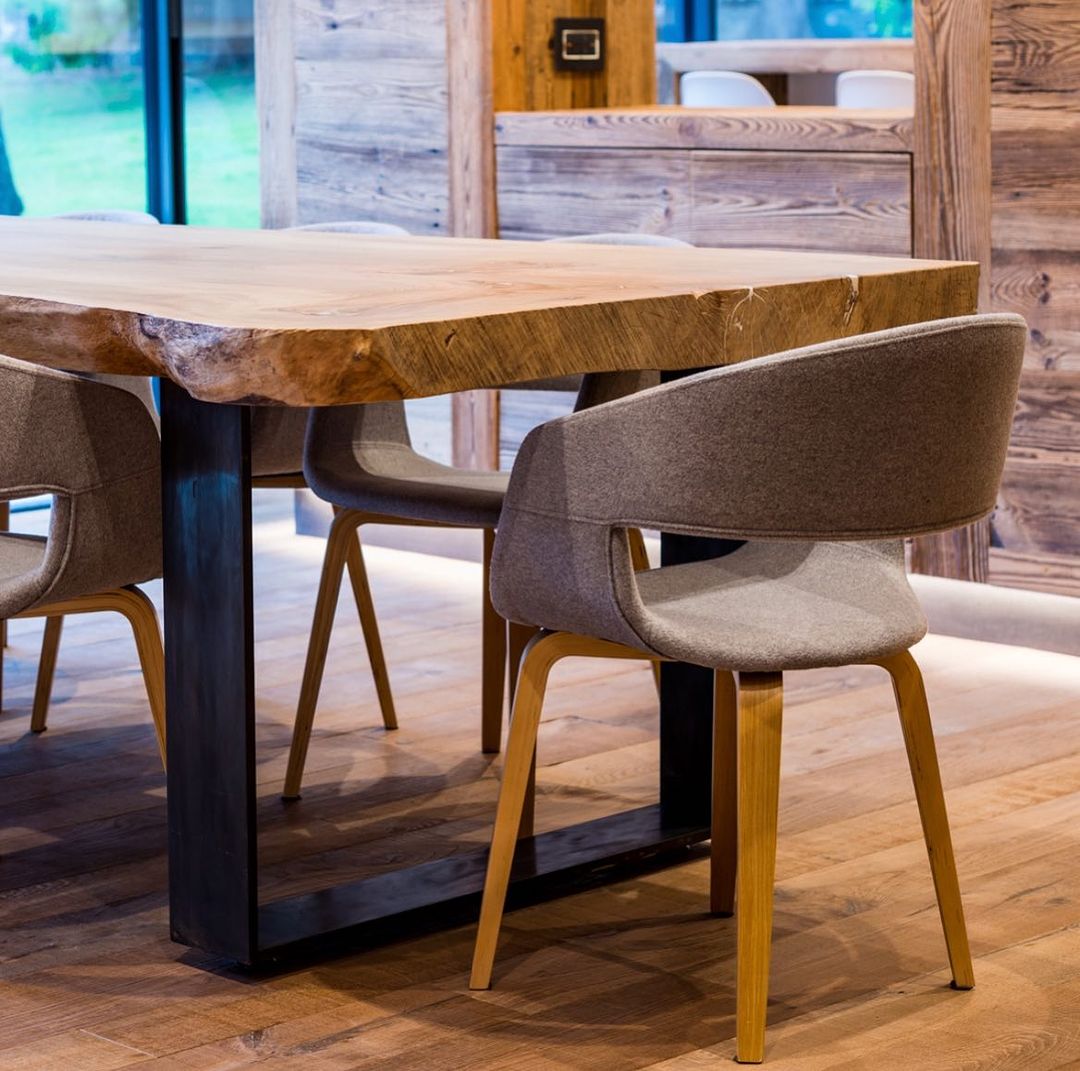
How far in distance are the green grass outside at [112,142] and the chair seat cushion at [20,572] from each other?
3.33 meters

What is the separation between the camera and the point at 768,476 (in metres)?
2.02

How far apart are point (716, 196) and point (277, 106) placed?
137 cm

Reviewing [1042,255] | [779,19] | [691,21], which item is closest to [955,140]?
[1042,255]

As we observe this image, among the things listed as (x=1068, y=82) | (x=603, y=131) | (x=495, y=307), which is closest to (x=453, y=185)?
(x=603, y=131)

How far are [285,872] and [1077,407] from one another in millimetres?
1864

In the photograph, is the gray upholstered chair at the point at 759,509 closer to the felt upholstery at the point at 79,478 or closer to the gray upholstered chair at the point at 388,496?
the felt upholstery at the point at 79,478

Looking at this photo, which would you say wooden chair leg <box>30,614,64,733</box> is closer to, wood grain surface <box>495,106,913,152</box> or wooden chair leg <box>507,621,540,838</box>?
wooden chair leg <box>507,621,540,838</box>

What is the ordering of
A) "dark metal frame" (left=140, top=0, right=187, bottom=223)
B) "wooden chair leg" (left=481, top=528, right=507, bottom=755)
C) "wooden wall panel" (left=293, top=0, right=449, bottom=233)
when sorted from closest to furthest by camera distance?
1. "wooden chair leg" (left=481, top=528, right=507, bottom=755)
2. "wooden wall panel" (left=293, top=0, right=449, bottom=233)
3. "dark metal frame" (left=140, top=0, right=187, bottom=223)

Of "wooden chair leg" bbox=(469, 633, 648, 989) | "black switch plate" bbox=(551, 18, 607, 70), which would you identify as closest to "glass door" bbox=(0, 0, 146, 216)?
"black switch plate" bbox=(551, 18, 607, 70)

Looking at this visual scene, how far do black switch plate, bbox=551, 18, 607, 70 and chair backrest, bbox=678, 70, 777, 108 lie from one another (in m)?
1.62

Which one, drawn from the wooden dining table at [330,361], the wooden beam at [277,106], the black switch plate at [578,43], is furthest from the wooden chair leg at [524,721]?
the wooden beam at [277,106]

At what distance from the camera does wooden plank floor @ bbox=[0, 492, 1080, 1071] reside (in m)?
2.16

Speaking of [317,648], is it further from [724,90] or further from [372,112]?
[724,90]

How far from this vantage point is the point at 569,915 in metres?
2.54
